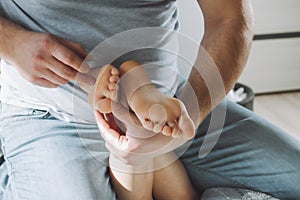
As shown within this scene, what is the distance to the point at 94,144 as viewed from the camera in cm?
96

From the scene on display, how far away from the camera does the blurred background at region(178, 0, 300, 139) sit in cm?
223

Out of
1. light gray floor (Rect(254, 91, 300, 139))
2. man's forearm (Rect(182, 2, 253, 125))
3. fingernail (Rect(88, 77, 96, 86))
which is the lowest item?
light gray floor (Rect(254, 91, 300, 139))

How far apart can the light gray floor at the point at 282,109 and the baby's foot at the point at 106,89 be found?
53.6 inches

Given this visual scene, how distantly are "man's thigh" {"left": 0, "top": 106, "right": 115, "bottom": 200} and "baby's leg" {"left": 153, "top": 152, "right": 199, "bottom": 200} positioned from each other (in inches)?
4.8

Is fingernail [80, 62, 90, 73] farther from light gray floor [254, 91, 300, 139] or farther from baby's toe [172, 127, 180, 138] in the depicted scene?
light gray floor [254, 91, 300, 139]

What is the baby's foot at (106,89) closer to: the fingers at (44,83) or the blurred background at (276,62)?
the fingers at (44,83)

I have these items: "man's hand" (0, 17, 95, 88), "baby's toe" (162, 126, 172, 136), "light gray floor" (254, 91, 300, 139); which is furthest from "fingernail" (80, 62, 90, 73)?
"light gray floor" (254, 91, 300, 139)

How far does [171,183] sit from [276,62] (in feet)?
4.94

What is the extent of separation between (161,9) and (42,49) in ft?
0.92

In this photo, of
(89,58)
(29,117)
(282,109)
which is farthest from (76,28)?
(282,109)

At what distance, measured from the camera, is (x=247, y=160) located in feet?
3.46

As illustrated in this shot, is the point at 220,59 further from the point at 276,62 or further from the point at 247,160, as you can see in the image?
the point at 276,62

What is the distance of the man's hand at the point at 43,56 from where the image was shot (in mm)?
858

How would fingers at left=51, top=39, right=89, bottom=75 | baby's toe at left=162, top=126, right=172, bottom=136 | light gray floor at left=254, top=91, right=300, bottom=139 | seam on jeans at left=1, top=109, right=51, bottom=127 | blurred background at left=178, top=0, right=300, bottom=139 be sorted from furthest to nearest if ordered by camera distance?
1. blurred background at left=178, top=0, right=300, bottom=139
2. light gray floor at left=254, top=91, right=300, bottom=139
3. seam on jeans at left=1, top=109, right=51, bottom=127
4. fingers at left=51, top=39, right=89, bottom=75
5. baby's toe at left=162, top=126, right=172, bottom=136
